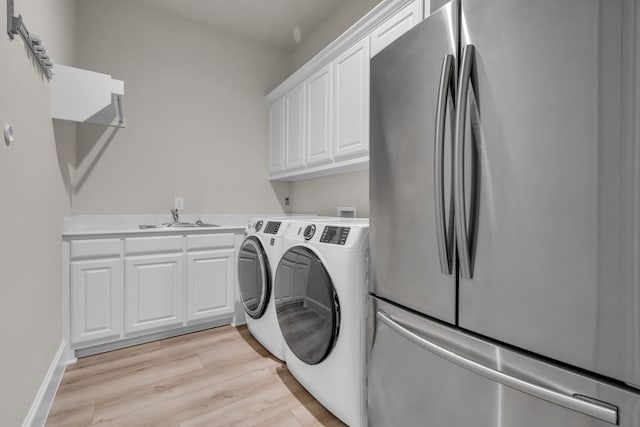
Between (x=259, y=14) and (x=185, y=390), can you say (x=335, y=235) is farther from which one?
→ (x=259, y=14)

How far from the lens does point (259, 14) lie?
304 cm

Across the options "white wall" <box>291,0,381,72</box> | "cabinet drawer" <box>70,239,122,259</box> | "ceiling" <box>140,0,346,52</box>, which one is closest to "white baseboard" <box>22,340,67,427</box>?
"cabinet drawer" <box>70,239,122,259</box>

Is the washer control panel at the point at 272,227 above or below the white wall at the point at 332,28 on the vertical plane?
below

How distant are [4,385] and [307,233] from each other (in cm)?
138

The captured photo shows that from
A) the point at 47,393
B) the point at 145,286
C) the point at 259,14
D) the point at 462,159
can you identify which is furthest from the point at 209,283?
the point at 259,14

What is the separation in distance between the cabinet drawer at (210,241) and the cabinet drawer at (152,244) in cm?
9

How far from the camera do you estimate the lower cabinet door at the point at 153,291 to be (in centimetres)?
235

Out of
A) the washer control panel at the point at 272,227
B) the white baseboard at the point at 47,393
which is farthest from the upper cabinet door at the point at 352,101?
the white baseboard at the point at 47,393

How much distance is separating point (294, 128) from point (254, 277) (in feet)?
5.14

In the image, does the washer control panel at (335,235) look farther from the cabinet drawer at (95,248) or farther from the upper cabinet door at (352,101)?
the cabinet drawer at (95,248)

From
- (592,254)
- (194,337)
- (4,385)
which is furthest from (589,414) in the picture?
(194,337)

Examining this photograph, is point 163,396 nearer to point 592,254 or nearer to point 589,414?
point 589,414

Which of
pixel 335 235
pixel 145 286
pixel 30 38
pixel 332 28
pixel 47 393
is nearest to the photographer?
pixel 30 38

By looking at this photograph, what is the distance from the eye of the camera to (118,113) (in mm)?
2346
